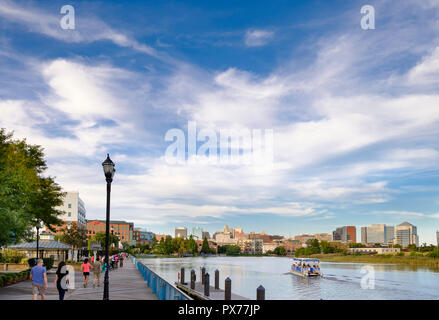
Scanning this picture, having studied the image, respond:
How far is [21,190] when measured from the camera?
30734 mm

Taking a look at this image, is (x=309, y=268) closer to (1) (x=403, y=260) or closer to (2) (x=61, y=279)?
(2) (x=61, y=279)

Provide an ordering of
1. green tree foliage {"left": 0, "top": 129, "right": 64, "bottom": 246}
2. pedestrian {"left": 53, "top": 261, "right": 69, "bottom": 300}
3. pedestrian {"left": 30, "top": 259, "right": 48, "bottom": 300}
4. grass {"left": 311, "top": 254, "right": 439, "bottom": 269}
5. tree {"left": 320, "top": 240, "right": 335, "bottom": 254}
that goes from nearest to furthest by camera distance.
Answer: pedestrian {"left": 30, "top": 259, "right": 48, "bottom": 300}, pedestrian {"left": 53, "top": 261, "right": 69, "bottom": 300}, green tree foliage {"left": 0, "top": 129, "right": 64, "bottom": 246}, grass {"left": 311, "top": 254, "right": 439, "bottom": 269}, tree {"left": 320, "top": 240, "right": 335, "bottom": 254}

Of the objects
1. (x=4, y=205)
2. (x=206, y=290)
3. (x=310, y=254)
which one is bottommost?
(x=310, y=254)

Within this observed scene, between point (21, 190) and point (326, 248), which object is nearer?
point (21, 190)

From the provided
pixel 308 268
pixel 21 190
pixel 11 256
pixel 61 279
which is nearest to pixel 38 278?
pixel 61 279

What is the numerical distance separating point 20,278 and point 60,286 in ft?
52.5

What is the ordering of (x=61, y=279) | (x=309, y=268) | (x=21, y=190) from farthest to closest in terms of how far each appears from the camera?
(x=309, y=268)
(x=21, y=190)
(x=61, y=279)

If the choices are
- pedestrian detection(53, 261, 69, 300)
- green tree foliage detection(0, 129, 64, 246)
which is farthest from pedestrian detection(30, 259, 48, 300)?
green tree foliage detection(0, 129, 64, 246)

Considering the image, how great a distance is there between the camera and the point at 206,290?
31.8 meters

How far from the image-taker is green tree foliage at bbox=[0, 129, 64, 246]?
26672mm

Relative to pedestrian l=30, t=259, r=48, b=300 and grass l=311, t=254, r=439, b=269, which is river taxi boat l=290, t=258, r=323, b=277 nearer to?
grass l=311, t=254, r=439, b=269
